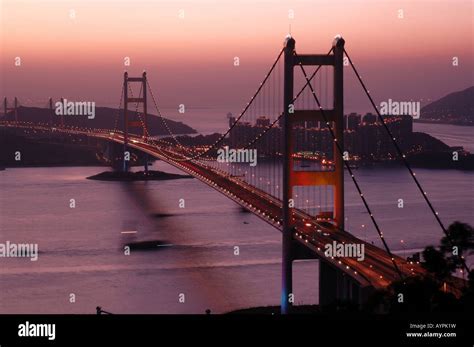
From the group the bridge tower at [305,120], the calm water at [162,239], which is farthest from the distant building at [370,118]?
the bridge tower at [305,120]

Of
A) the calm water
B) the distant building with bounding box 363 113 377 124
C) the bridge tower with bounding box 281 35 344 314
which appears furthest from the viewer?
the distant building with bounding box 363 113 377 124

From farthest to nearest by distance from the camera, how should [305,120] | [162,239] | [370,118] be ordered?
[370,118] < [162,239] < [305,120]

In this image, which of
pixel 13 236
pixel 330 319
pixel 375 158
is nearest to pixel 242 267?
pixel 13 236

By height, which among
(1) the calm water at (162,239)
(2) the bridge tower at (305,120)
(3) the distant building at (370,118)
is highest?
(3) the distant building at (370,118)

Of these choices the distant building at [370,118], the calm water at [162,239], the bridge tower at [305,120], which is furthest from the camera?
the distant building at [370,118]

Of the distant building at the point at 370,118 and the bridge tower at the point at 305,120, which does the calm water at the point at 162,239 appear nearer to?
the bridge tower at the point at 305,120

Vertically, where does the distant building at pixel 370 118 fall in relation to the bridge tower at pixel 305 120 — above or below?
above

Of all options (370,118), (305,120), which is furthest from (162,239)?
(370,118)

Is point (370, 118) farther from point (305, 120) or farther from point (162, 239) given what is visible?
point (305, 120)

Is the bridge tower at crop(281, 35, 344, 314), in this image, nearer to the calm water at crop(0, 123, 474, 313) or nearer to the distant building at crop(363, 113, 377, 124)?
the calm water at crop(0, 123, 474, 313)

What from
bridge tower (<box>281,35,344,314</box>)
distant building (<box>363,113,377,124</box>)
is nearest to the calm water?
bridge tower (<box>281,35,344,314</box>)
